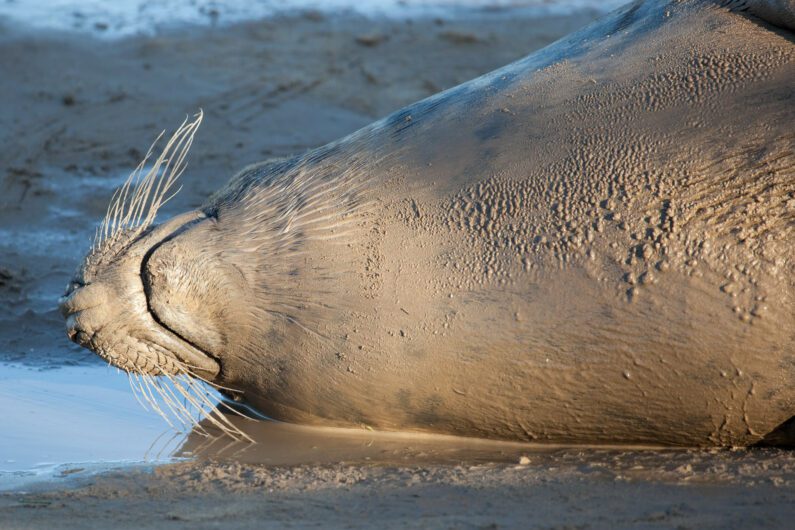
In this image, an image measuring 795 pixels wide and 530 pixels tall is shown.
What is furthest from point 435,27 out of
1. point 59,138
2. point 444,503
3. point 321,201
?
point 444,503

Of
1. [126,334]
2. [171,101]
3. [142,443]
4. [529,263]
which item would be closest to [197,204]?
[171,101]

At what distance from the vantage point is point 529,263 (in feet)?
13.0

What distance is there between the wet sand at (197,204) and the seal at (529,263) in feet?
0.71

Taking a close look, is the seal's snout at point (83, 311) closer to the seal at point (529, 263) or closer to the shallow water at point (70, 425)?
the seal at point (529, 263)

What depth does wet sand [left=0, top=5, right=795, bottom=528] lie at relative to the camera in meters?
3.52

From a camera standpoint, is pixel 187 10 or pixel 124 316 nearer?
pixel 124 316

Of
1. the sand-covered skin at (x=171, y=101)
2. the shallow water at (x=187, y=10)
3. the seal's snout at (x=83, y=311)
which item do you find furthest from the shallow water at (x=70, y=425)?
the shallow water at (x=187, y=10)

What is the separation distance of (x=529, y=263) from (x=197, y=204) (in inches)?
137

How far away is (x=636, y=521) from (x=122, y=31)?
7.69 metres

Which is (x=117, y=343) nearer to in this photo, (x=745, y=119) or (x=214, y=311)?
(x=214, y=311)

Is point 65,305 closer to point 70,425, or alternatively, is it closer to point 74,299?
point 74,299

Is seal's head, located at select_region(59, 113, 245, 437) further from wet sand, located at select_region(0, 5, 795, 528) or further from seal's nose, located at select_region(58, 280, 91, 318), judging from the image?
wet sand, located at select_region(0, 5, 795, 528)

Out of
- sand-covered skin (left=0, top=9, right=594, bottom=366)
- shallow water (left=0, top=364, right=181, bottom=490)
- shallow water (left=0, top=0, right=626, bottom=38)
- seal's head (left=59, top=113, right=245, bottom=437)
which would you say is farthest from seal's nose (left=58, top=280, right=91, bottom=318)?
shallow water (left=0, top=0, right=626, bottom=38)

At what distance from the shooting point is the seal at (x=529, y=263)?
3809mm
